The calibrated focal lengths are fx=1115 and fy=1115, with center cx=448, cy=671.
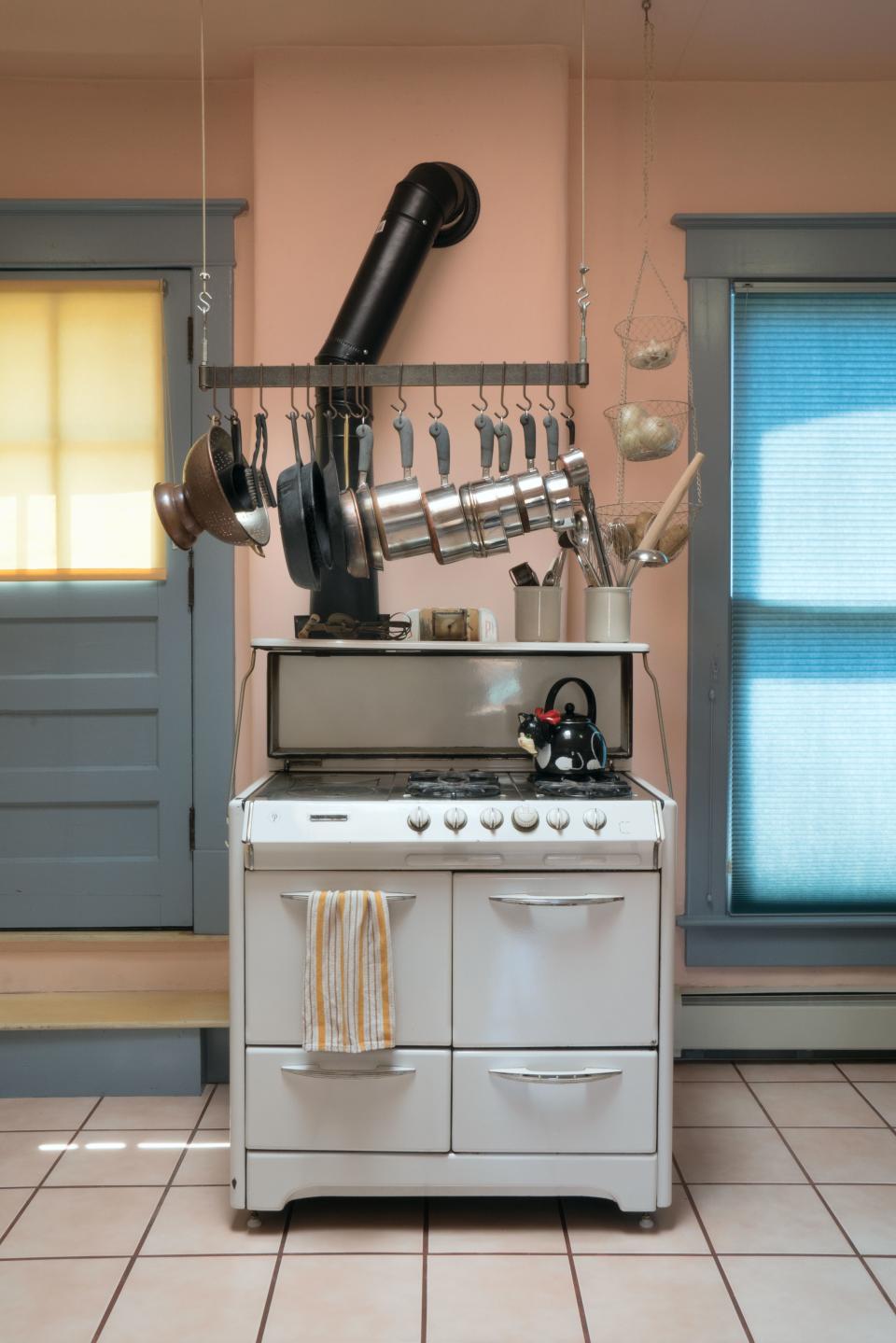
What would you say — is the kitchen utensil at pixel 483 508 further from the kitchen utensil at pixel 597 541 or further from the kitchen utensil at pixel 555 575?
the kitchen utensil at pixel 555 575

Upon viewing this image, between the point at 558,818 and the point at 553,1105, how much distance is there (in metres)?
0.60

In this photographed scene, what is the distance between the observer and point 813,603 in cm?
330

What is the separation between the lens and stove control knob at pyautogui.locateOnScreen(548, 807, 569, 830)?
7.70 feet

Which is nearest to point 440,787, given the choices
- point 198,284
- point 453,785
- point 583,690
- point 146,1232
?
point 453,785

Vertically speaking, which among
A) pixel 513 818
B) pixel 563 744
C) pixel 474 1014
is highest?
pixel 563 744

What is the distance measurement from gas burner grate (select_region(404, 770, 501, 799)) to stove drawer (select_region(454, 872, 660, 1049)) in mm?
193

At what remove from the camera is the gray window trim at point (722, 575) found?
3.24m

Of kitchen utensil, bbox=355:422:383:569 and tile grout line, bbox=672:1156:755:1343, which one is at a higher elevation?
kitchen utensil, bbox=355:422:383:569

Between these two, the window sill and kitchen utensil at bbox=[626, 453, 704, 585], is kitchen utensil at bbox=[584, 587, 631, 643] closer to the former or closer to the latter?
kitchen utensil at bbox=[626, 453, 704, 585]

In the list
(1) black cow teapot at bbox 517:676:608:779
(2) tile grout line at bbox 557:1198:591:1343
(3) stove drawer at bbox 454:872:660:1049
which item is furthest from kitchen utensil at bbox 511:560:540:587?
(2) tile grout line at bbox 557:1198:591:1343

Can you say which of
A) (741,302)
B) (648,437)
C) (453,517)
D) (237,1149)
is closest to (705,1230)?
(237,1149)

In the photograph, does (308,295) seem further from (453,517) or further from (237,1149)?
(237,1149)

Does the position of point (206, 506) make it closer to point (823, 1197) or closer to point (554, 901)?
point (554, 901)

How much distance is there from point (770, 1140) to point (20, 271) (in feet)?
10.3
